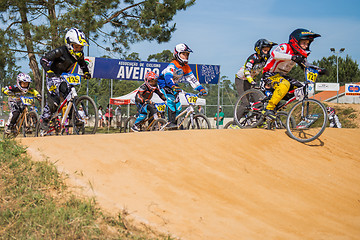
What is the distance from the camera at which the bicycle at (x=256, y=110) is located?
7.71 meters

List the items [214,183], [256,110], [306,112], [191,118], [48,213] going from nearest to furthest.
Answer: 1. [48,213]
2. [214,183]
3. [306,112]
4. [256,110]
5. [191,118]

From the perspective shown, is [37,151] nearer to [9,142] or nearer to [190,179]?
[9,142]

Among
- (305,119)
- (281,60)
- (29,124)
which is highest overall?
(281,60)

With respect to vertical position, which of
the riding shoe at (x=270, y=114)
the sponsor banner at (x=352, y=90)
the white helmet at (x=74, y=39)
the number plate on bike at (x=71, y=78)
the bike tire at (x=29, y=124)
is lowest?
the bike tire at (x=29, y=124)

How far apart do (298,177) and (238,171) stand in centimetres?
99

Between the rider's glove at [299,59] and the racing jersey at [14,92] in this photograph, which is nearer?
the rider's glove at [299,59]

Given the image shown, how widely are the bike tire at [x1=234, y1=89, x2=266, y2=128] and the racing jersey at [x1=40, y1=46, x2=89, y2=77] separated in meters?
3.74

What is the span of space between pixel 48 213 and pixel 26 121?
694cm

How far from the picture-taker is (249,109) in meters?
8.18

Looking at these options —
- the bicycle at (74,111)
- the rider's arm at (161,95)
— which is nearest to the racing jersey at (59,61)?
the bicycle at (74,111)

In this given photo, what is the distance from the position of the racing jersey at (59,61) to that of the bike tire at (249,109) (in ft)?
12.3

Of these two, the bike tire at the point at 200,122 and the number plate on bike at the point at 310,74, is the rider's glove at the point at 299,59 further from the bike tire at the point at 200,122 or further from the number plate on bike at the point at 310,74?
the bike tire at the point at 200,122

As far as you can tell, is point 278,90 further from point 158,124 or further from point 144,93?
point 144,93

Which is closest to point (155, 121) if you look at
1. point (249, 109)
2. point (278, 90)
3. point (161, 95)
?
point (161, 95)
